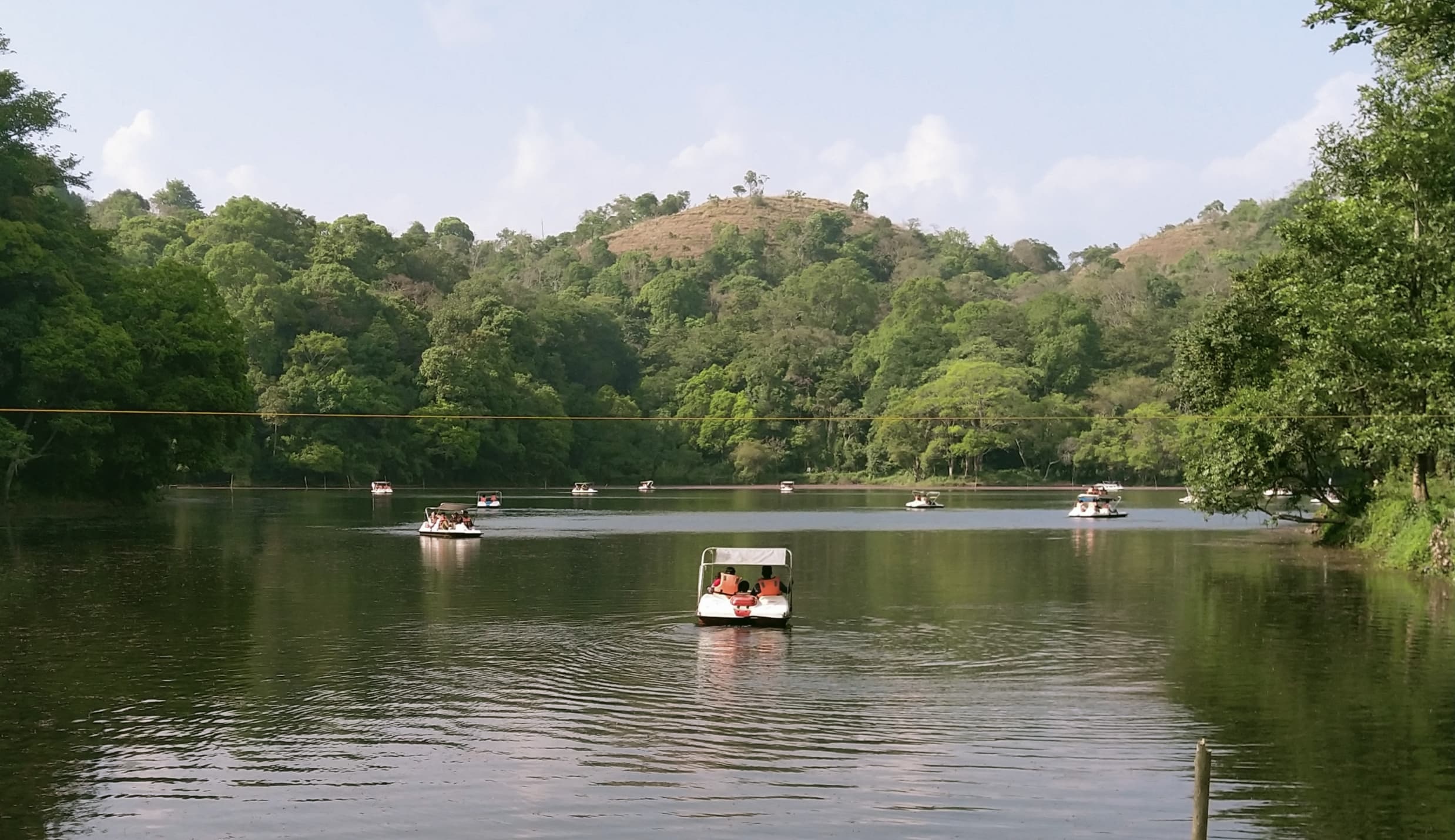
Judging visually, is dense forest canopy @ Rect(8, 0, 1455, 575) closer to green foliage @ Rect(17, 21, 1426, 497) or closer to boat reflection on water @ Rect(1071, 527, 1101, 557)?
green foliage @ Rect(17, 21, 1426, 497)

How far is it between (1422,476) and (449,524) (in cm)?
4414

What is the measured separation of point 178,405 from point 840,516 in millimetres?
41447

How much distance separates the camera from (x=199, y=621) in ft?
123

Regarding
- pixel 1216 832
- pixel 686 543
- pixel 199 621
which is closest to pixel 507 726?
pixel 1216 832

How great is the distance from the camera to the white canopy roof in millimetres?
38312

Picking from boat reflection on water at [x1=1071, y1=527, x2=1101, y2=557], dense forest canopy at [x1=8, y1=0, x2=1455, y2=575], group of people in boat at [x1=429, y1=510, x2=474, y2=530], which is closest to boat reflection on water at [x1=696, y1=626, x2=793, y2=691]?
dense forest canopy at [x1=8, y1=0, x2=1455, y2=575]

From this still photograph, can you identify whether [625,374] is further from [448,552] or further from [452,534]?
[448,552]

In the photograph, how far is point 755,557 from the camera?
38531 mm

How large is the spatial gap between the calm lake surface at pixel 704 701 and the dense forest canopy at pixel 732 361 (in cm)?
801

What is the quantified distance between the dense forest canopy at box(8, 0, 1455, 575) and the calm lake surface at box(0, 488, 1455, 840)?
26.3 ft

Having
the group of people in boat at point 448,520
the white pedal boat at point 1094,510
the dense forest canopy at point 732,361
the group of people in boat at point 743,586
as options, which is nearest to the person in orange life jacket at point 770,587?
the group of people in boat at point 743,586

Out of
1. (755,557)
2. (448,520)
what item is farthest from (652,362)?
(755,557)

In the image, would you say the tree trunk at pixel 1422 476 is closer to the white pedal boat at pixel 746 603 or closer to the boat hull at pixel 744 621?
the white pedal boat at pixel 746 603

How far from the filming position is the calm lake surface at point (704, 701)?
18.7 m
